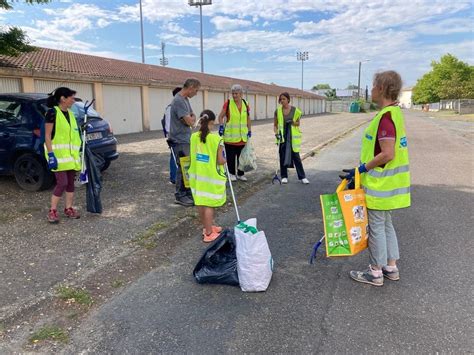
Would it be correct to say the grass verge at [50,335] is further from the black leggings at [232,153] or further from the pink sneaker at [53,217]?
the black leggings at [232,153]

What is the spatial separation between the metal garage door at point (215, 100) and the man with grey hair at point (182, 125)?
76.4 feet

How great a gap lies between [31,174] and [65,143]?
211 centimetres

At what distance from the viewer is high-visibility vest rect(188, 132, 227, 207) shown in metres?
4.38

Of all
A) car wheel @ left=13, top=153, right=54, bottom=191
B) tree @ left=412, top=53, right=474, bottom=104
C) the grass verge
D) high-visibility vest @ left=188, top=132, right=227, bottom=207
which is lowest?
the grass verge

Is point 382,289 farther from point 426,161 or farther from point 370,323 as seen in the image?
point 426,161

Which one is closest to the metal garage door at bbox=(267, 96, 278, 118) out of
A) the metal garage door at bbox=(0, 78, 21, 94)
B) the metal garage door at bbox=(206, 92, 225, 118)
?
the metal garage door at bbox=(206, 92, 225, 118)

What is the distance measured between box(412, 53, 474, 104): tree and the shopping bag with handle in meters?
74.0

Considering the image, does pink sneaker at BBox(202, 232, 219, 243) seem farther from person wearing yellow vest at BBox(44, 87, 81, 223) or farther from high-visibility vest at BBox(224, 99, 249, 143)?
high-visibility vest at BBox(224, 99, 249, 143)

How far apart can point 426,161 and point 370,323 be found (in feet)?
29.5

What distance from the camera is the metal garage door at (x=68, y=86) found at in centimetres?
1584

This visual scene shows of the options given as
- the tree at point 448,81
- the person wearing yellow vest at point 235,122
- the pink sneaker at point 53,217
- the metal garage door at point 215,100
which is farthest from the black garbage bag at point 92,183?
the tree at point 448,81

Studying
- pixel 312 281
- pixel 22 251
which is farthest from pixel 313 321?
pixel 22 251

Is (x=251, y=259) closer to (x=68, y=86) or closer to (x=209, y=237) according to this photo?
(x=209, y=237)

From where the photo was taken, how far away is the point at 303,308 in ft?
10.5
